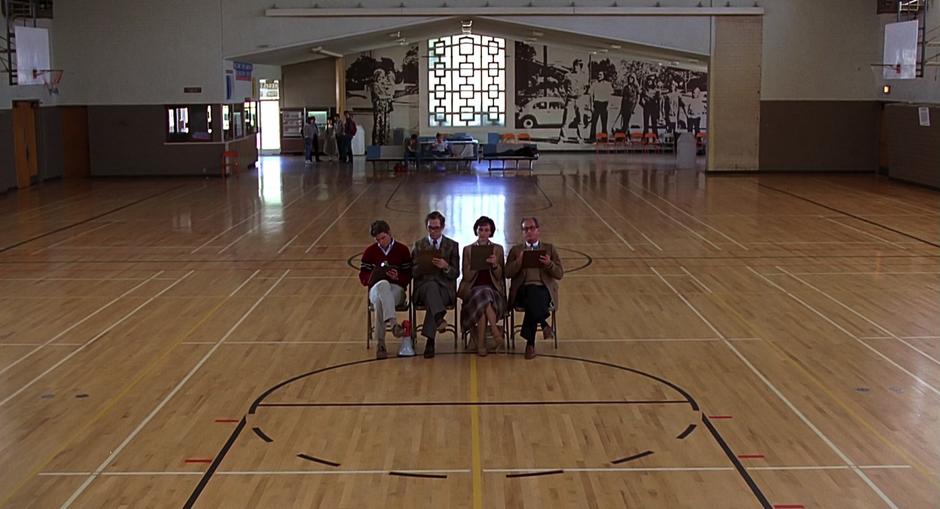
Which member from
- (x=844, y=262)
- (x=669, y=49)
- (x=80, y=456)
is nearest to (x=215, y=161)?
(x=669, y=49)

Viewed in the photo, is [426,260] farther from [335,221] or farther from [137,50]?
[137,50]

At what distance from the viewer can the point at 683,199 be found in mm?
24062

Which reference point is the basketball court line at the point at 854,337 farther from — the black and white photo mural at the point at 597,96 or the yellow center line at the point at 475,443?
the black and white photo mural at the point at 597,96

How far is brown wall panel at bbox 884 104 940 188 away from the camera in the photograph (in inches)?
1023

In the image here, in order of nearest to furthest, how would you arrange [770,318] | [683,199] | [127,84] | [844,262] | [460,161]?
[770,318], [844,262], [683,199], [127,84], [460,161]

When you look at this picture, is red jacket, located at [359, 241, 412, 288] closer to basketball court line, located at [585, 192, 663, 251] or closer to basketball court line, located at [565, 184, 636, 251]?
basketball court line, located at [565, 184, 636, 251]

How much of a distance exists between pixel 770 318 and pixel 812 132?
1990 centimetres

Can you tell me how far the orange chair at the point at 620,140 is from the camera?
4209 cm

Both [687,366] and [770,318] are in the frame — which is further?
[770,318]

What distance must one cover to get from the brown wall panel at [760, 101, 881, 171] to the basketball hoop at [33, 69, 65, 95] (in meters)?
18.0

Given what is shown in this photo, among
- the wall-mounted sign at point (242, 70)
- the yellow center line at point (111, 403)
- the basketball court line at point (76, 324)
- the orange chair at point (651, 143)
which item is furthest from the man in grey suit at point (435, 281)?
the orange chair at point (651, 143)

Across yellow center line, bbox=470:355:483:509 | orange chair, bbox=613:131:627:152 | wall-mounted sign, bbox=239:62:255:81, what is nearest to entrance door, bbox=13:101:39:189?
wall-mounted sign, bbox=239:62:255:81

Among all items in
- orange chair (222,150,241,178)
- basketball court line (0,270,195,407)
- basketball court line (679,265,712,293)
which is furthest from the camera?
orange chair (222,150,241,178)

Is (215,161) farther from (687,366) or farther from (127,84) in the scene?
(687,366)
